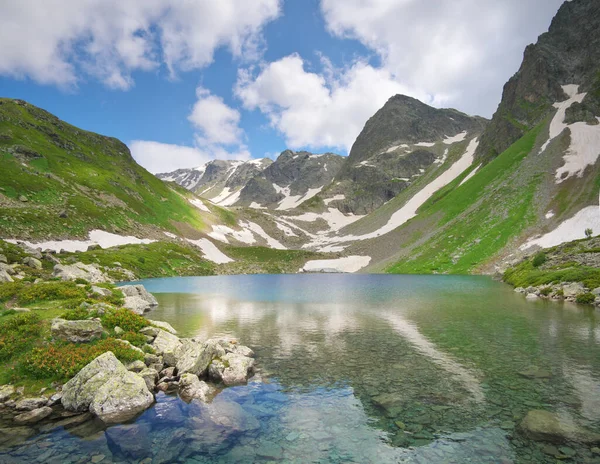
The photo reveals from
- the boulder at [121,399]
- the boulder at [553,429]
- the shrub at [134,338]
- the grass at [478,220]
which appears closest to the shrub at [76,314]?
the shrub at [134,338]

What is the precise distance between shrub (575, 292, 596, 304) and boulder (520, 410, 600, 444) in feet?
109

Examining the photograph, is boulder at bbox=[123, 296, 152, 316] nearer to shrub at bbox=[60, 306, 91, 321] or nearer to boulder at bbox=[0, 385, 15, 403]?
shrub at bbox=[60, 306, 91, 321]

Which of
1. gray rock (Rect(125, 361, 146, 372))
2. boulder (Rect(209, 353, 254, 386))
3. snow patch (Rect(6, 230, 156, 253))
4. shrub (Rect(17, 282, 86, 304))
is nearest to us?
gray rock (Rect(125, 361, 146, 372))

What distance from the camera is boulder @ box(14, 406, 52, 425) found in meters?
13.1

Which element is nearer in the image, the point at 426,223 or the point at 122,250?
the point at 122,250

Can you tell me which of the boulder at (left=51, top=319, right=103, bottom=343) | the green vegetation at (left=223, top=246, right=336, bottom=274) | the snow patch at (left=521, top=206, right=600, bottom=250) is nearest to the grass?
the snow patch at (left=521, top=206, right=600, bottom=250)

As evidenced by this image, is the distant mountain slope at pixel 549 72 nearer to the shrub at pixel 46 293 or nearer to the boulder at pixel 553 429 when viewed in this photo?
the boulder at pixel 553 429

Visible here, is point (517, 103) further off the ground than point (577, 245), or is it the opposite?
point (517, 103)

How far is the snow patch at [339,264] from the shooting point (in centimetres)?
14250

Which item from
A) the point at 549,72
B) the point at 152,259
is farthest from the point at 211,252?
the point at 549,72

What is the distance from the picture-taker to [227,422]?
43.4ft

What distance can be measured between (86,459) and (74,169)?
524 ft

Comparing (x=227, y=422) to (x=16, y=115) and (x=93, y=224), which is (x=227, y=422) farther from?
(x=16, y=115)

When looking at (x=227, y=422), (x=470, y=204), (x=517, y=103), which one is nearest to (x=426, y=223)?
(x=470, y=204)
